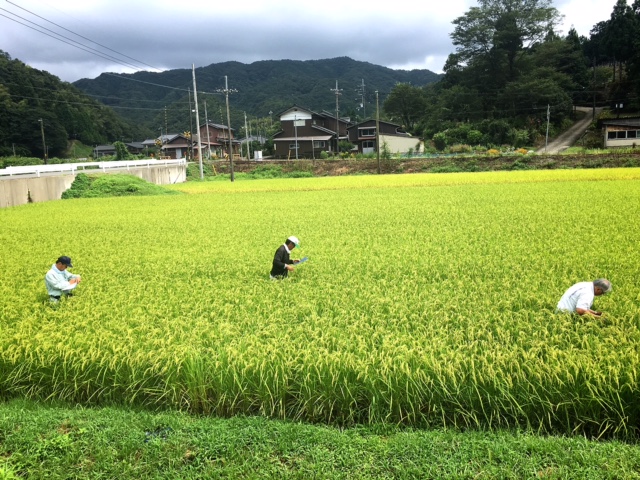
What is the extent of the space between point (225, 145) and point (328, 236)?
6475 cm

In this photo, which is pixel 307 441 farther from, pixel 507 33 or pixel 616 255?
pixel 507 33

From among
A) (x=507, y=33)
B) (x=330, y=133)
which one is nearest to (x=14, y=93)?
(x=330, y=133)

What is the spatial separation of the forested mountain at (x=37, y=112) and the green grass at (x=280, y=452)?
54326 millimetres

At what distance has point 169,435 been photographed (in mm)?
3373

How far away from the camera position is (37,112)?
2140 inches

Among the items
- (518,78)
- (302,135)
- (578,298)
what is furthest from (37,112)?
(578,298)

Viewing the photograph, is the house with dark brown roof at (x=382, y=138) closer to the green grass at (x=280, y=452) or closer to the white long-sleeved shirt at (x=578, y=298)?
the white long-sleeved shirt at (x=578, y=298)

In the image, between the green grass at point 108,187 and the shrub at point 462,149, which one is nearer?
the green grass at point 108,187

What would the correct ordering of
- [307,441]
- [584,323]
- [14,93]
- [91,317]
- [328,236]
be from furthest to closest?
1. [14,93]
2. [328,236]
3. [91,317]
4. [584,323]
5. [307,441]

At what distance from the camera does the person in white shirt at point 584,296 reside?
4555 millimetres

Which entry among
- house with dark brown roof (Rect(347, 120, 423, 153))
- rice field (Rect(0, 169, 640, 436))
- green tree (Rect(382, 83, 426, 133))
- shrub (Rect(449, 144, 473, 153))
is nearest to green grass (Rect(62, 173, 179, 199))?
rice field (Rect(0, 169, 640, 436))

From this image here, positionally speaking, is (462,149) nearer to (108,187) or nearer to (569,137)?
(569,137)

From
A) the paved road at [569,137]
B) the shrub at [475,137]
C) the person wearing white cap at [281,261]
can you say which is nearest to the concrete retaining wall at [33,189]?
the person wearing white cap at [281,261]

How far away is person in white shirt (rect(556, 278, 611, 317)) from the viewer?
4.55 meters
